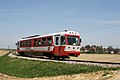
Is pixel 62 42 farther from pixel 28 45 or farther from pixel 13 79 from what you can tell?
pixel 28 45

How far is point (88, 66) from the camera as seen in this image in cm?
2052

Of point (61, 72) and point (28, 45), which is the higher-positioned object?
point (28, 45)

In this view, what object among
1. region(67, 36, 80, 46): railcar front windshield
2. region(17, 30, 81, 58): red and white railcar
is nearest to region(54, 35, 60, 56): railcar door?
region(17, 30, 81, 58): red and white railcar

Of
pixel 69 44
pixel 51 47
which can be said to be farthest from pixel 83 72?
pixel 51 47

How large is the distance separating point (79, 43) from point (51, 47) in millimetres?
3467

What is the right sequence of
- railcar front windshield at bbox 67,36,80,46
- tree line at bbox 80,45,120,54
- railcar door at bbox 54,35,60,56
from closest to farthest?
railcar front windshield at bbox 67,36,80,46 → railcar door at bbox 54,35,60,56 → tree line at bbox 80,45,120,54

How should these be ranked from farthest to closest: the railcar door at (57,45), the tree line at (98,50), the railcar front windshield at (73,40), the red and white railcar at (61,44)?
the tree line at (98,50), the railcar door at (57,45), the railcar front windshield at (73,40), the red and white railcar at (61,44)

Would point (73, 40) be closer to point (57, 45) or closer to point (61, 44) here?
point (61, 44)

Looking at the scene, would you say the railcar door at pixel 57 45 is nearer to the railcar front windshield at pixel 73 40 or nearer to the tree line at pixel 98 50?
the railcar front windshield at pixel 73 40

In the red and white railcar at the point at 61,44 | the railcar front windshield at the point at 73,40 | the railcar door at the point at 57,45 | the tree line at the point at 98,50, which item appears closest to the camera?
the red and white railcar at the point at 61,44

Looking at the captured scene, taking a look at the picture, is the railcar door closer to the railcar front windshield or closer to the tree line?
the railcar front windshield

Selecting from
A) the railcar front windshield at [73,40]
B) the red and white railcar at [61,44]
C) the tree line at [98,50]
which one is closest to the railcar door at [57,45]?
the red and white railcar at [61,44]

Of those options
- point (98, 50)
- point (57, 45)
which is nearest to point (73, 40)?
point (57, 45)

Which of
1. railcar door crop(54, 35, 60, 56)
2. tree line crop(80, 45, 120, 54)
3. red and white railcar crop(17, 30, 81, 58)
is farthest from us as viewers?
tree line crop(80, 45, 120, 54)
